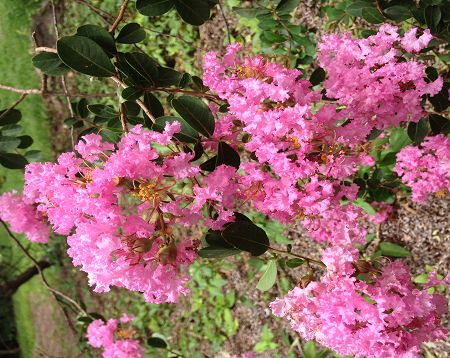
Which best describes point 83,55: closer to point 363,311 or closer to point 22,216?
point 363,311

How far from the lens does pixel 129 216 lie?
849 millimetres

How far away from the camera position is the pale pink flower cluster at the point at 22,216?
181 centimetres

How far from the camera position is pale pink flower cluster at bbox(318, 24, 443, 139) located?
3.23 feet

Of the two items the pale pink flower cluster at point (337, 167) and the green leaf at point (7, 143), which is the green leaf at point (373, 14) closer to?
the pale pink flower cluster at point (337, 167)

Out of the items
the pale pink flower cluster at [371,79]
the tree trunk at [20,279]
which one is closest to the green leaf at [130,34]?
the pale pink flower cluster at [371,79]

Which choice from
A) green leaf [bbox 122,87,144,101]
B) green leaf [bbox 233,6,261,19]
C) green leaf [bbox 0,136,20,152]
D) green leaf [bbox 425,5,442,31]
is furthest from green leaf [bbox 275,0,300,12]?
green leaf [bbox 0,136,20,152]

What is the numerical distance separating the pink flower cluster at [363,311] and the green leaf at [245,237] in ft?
0.39

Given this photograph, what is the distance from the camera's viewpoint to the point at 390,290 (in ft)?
2.93

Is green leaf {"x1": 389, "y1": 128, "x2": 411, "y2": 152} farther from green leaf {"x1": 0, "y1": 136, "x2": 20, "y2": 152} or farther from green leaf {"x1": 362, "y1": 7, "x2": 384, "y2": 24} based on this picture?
green leaf {"x1": 0, "y1": 136, "x2": 20, "y2": 152}

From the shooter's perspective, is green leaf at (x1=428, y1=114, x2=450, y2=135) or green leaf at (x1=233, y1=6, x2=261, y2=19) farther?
green leaf at (x1=233, y1=6, x2=261, y2=19)

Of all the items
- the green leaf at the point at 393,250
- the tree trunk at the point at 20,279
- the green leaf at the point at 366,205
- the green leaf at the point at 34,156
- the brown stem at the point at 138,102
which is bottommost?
the tree trunk at the point at 20,279

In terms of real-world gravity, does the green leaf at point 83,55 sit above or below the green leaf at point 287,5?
above

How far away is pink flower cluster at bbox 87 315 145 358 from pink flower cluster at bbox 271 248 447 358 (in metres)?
1.23

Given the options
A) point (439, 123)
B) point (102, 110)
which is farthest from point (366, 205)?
point (102, 110)
